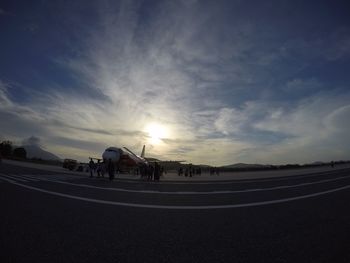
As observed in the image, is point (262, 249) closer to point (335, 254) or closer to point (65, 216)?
point (335, 254)

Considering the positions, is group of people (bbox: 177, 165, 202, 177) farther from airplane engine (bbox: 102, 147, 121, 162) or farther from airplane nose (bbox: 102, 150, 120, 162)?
airplane nose (bbox: 102, 150, 120, 162)

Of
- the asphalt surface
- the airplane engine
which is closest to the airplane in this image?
the airplane engine

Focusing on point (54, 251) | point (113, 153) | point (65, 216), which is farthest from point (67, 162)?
point (54, 251)

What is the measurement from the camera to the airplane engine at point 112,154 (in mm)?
34656

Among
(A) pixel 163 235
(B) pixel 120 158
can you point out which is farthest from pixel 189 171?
(A) pixel 163 235

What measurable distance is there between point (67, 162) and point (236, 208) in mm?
40829

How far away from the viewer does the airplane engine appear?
3466 cm

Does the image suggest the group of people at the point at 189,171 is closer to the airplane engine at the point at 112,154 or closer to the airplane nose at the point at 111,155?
the airplane engine at the point at 112,154

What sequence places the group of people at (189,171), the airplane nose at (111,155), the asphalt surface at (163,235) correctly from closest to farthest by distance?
the asphalt surface at (163,235) < the airplane nose at (111,155) < the group of people at (189,171)

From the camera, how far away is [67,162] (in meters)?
42.0

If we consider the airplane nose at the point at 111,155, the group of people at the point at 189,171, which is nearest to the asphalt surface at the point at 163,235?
the airplane nose at the point at 111,155

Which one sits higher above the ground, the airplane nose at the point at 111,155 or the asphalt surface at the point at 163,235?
the airplane nose at the point at 111,155

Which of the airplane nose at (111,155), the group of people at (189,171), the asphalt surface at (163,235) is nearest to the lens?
the asphalt surface at (163,235)

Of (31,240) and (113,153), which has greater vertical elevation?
(113,153)
